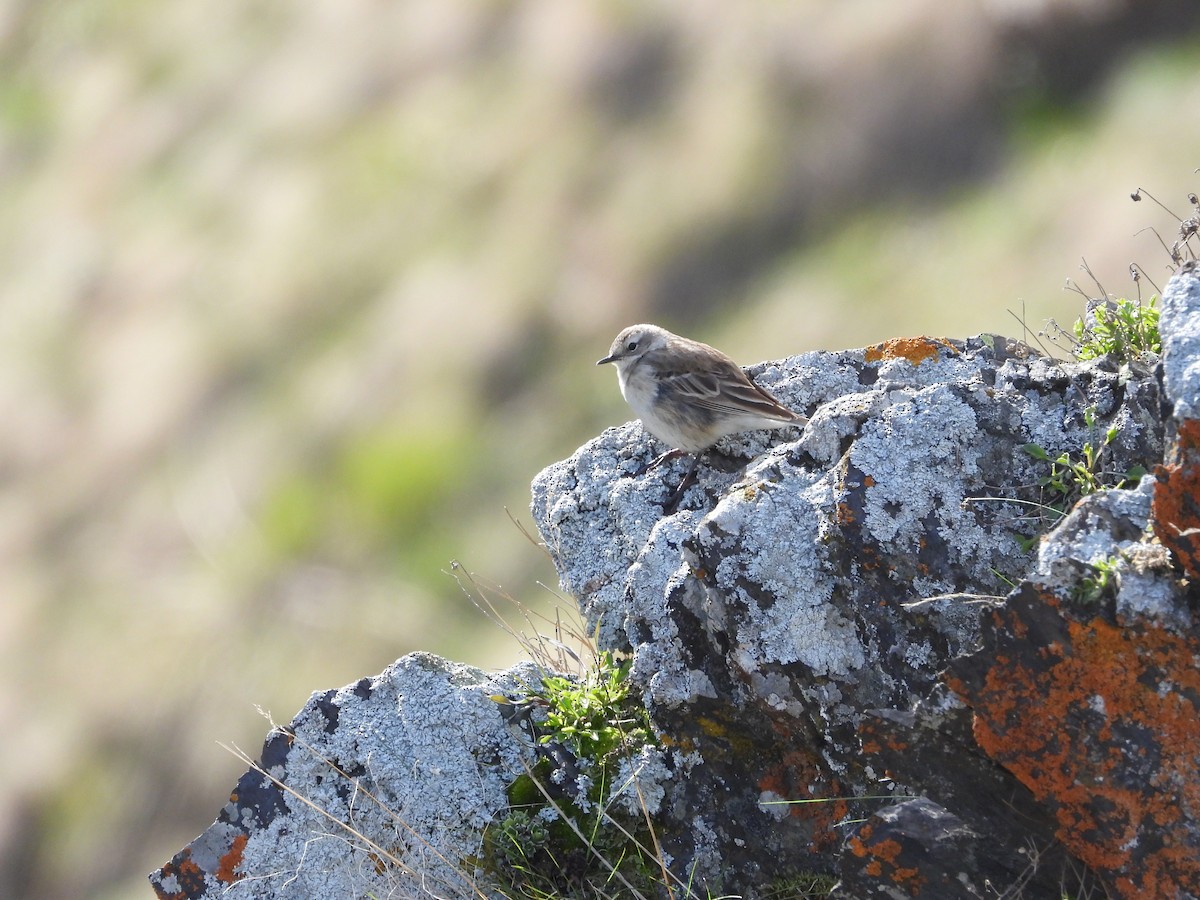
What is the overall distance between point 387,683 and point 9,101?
35238mm

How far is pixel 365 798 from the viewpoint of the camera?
6.45 meters

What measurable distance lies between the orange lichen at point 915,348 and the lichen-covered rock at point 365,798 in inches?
118

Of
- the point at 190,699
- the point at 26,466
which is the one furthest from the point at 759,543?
the point at 26,466

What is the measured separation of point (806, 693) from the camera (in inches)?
219

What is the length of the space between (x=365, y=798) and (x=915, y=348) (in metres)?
4.08

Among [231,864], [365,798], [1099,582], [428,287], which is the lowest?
[1099,582]

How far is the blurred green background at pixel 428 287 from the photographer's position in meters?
16.2

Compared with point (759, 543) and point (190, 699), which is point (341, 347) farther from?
point (759, 543)

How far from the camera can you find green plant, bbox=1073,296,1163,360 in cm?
615

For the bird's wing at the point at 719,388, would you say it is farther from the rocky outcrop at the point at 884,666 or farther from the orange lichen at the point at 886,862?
the orange lichen at the point at 886,862

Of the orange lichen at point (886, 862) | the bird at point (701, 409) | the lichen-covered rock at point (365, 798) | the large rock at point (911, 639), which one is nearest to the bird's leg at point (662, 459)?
the bird at point (701, 409)

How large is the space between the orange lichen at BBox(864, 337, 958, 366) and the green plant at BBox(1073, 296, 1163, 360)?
0.92 m

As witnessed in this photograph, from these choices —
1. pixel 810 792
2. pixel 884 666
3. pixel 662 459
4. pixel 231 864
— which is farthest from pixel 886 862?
pixel 231 864

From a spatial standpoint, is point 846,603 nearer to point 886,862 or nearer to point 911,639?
point 911,639
